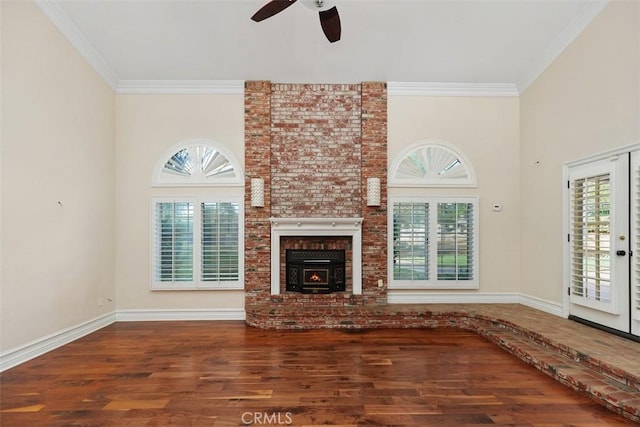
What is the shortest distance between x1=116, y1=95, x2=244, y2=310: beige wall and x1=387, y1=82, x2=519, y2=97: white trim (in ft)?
8.27

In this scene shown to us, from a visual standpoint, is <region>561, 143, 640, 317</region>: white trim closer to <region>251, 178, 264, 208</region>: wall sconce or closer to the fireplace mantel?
the fireplace mantel

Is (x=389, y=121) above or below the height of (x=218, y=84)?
below

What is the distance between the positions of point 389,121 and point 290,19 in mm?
2094

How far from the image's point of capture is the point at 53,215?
3.79 metres

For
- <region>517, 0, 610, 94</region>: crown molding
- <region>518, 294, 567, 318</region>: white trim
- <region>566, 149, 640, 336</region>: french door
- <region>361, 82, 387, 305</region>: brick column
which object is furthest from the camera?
<region>361, 82, 387, 305</region>: brick column

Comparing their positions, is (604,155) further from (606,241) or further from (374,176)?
(374,176)

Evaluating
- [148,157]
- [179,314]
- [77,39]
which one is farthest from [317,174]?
[77,39]

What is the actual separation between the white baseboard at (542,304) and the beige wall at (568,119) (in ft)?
0.23

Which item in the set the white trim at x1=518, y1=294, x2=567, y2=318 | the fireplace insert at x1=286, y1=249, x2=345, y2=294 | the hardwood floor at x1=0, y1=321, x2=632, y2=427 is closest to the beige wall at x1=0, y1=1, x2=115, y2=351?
the hardwood floor at x1=0, y1=321, x2=632, y2=427

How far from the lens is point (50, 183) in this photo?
12.3 feet

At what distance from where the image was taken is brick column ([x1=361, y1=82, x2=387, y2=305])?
503 centimetres

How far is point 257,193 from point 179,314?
222cm

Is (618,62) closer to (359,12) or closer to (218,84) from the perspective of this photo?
(359,12)

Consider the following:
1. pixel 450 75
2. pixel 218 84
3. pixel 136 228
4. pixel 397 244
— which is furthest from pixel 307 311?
pixel 450 75
